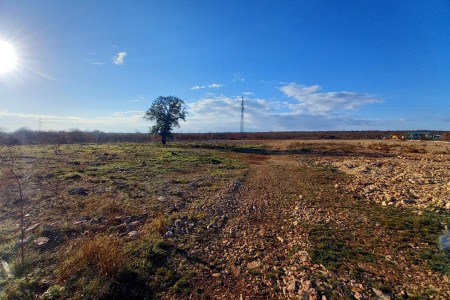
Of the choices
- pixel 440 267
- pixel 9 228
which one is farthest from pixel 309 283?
pixel 9 228

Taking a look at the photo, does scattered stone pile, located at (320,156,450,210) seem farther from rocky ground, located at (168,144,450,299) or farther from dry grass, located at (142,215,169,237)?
dry grass, located at (142,215,169,237)

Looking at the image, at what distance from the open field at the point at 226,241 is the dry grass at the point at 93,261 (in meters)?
0.02

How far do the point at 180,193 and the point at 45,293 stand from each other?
21.3 ft

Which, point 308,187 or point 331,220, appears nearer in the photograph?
point 331,220

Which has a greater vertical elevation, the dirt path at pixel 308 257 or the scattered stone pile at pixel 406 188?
the scattered stone pile at pixel 406 188

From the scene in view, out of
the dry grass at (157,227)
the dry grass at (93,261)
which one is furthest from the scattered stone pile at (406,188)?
the dry grass at (93,261)

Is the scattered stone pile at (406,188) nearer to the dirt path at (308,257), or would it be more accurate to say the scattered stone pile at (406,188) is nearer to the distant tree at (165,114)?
the dirt path at (308,257)

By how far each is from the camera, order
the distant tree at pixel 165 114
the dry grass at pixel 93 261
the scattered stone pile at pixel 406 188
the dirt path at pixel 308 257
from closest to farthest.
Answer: the dirt path at pixel 308 257
the dry grass at pixel 93 261
the scattered stone pile at pixel 406 188
the distant tree at pixel 165 114

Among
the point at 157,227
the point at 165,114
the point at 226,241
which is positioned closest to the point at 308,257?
the point at 226,241

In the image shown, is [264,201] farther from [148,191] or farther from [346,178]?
[346,178]

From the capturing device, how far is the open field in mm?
4258

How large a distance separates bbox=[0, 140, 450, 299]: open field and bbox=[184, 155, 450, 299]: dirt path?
23mm

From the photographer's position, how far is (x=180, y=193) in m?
10.3

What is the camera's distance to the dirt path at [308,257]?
167 inches
